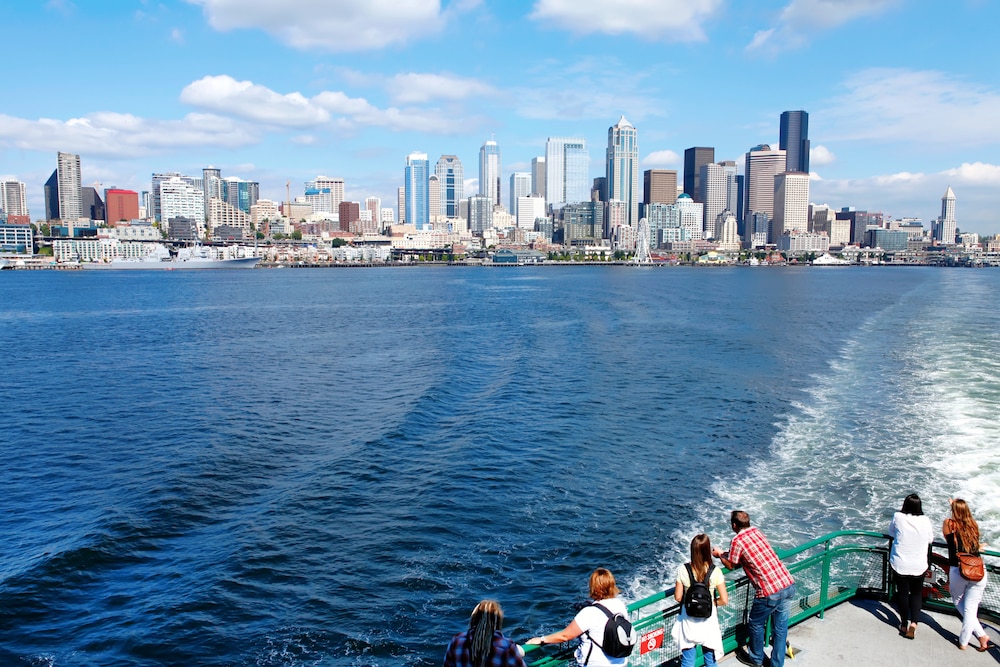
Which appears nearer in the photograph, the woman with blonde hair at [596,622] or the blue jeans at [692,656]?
the woman with blonde hair at [596,622]

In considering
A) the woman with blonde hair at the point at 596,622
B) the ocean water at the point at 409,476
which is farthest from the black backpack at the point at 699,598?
the ocean water at the point at 409,476

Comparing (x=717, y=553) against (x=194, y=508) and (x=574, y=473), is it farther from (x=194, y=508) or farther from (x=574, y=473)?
(x=194, y=508)

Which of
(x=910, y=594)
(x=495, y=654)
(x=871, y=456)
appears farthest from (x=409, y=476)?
(x=495, y=654)

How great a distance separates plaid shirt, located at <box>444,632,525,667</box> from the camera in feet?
17.4

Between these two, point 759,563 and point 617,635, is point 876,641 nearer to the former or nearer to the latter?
point 759,563

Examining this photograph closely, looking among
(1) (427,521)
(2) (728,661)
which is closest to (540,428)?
(1) (427,521)

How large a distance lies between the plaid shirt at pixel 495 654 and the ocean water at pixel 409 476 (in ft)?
19.2

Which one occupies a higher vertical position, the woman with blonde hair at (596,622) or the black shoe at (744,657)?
the woman with blonde hair at (596,622)

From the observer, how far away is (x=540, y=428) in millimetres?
23453

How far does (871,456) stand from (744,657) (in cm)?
1439

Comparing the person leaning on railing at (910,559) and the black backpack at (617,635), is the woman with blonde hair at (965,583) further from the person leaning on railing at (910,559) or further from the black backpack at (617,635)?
the black backpack at (617,635)

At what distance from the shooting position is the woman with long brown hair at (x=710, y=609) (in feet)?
21.1

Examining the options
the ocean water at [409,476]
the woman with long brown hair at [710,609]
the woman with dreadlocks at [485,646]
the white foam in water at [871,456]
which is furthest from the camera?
the white foam in water at [871,456]

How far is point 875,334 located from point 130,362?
4543cm
